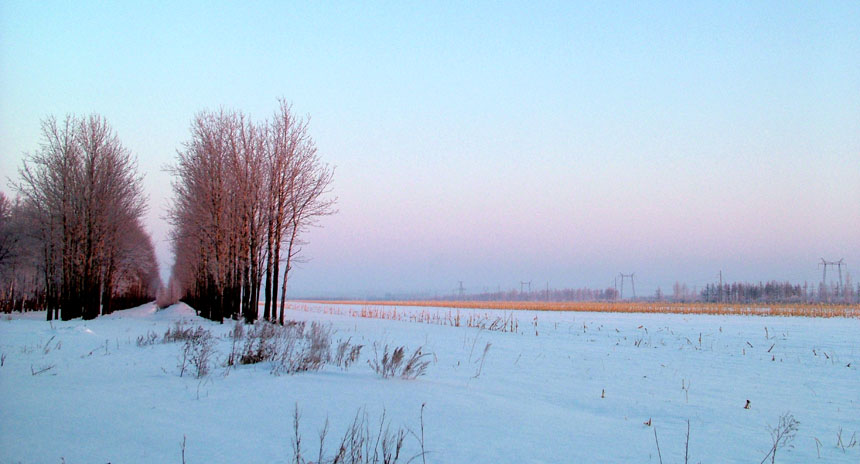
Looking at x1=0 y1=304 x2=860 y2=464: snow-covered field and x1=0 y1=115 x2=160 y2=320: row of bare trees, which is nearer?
x1=0 y1=304 x2=860 y2=464: snow-covered field

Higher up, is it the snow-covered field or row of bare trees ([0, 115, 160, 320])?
row of bare trees ([0, 115, 160, 320])

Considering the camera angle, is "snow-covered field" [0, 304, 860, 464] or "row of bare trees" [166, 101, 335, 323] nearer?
"snow-covered field" [0, 304, 860, 464]

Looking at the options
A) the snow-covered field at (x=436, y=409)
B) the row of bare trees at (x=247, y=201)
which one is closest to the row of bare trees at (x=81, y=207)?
the row of bare trees at (x=247, y=201)

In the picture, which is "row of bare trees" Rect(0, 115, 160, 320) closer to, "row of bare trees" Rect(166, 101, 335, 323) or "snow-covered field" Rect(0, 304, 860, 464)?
"row of bare trees" Rect(166, 101, 335, 323)

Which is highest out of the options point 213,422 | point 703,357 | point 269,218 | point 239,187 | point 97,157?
point 97,157

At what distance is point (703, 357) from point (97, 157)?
87.1ft

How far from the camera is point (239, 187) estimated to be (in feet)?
68.3

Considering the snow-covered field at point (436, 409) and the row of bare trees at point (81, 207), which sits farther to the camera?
the row of bare trees at point (81, 207)

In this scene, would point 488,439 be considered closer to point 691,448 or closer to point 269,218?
point 691,448

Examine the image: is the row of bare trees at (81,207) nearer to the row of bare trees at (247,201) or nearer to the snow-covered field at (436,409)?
the row of bare trees at (247,201)

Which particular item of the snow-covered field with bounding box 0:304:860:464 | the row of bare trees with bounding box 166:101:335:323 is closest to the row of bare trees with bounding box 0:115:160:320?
the row of bare trees with bounding box 166:101:335:323

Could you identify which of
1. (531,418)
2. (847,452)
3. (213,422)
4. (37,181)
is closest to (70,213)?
→ (37,181)

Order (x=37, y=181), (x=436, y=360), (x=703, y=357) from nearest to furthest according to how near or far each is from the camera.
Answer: (x=436, y=360)
(x=703, y=357)
(x=37, y=181)

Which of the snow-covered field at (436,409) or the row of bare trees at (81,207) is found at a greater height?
the row of bare trees at (81,207)
